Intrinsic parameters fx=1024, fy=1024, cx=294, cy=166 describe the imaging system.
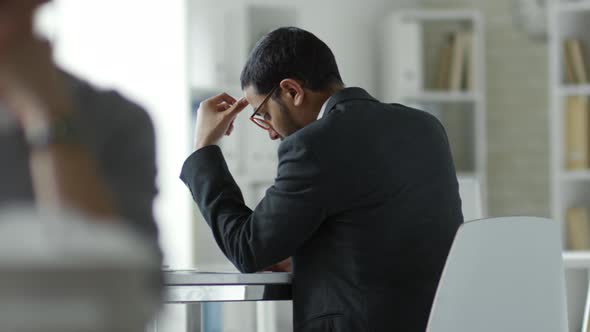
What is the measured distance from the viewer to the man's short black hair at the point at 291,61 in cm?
192

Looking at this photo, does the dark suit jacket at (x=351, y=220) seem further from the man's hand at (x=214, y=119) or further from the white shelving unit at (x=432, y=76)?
the white shelving unit at (x=432, y=76)

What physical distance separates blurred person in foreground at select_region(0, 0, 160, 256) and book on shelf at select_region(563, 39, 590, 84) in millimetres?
4128

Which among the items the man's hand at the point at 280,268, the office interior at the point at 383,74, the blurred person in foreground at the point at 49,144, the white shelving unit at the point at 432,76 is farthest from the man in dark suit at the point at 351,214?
the white shelving unit at the point at 432,76

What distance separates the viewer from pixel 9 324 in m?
0.58

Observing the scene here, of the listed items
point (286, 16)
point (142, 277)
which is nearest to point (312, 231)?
point (142, 277)

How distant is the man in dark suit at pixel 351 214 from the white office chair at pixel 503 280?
0.43 ft

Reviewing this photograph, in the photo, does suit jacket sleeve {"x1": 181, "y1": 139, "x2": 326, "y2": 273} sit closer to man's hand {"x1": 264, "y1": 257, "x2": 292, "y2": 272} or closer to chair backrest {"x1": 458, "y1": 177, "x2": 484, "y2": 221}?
man's hand {"x1": 264, "y1": 257, "x2": 292, "y2": 272}

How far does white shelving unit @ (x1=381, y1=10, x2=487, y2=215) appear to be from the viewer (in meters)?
5.10

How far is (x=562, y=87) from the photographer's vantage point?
458 cm

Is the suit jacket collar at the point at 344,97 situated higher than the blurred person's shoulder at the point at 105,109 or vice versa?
the blurred person's shoulder at the point at 105,109

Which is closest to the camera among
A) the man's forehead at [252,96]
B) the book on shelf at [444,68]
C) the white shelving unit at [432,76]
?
the man's forehead at [252,96]

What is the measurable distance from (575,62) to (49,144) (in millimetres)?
4207

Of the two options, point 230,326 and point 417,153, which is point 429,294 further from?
point 230,326

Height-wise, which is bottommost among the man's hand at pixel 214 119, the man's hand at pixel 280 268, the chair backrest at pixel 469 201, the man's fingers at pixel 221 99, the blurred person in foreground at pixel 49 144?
the man's hand at pixel 280 268
